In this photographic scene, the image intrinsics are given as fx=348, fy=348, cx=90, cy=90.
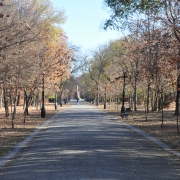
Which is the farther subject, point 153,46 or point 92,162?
point 153,46

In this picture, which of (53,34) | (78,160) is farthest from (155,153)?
(53,34)

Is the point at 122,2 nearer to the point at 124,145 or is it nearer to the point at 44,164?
the point at 124,145

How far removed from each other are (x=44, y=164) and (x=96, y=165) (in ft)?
4.68

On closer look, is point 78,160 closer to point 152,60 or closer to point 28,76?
point 28,76

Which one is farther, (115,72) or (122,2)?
(115,72)

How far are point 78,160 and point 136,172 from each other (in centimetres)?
206

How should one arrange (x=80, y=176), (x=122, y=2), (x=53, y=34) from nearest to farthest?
(x=80, y=176) < (x=122, y=2) < (x=53, y=34)

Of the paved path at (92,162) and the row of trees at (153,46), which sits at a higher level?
the row of trees at (153,46)

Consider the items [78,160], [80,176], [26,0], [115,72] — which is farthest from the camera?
[115,72]

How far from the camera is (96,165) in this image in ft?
29.1

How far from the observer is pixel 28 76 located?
76.1ft

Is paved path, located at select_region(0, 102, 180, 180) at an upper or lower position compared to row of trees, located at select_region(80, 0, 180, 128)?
lower

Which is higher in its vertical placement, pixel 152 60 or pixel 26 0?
pixel 26 0

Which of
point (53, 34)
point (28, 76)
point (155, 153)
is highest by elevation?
point (53, 34)
